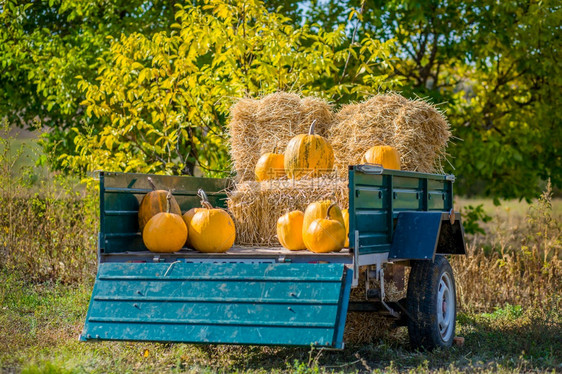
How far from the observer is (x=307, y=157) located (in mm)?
6363

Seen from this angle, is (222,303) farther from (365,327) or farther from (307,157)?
(307,157)

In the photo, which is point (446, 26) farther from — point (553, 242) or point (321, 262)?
point (321, 262)

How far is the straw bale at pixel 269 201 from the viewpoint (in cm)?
587

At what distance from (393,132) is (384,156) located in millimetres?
552

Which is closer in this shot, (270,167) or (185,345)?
(185,345)

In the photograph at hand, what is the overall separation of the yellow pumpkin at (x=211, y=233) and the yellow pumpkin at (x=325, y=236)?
0.82 metres

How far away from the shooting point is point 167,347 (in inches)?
232

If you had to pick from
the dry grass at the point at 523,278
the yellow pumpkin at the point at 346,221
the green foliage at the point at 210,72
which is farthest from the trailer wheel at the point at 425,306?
the green foliage at the point at 210,72

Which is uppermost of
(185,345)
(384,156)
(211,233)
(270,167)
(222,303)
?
(384,156)

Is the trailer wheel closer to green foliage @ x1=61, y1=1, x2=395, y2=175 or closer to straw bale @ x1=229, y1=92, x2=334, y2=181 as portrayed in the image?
straw bale @ x1=229, y1=92, x2=334, y2=181

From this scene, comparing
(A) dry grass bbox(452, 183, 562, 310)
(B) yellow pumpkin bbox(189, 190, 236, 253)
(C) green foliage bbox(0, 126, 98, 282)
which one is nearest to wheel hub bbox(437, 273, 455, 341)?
(B) yellow pumpkin bbox(189, 190, 236, 253)

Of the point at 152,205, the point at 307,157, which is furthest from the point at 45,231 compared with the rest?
the point at 307,157

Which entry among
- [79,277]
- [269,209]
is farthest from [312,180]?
[79,277]

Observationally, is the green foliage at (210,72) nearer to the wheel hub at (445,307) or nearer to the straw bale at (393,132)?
the straw bale at (393,132)
